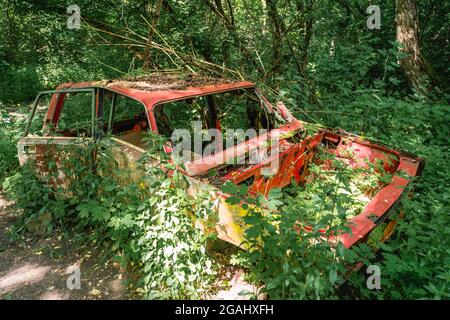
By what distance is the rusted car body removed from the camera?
2.61 meters

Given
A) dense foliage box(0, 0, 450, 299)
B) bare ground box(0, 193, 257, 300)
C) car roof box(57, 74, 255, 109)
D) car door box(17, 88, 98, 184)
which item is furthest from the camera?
car door box(17, 88, 98, 184)

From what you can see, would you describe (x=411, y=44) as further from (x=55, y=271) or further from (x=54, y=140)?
(x=55, y=271)

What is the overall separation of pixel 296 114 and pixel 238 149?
2522 mm

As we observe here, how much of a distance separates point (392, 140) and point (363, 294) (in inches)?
101

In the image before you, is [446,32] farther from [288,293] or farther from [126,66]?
[288,293]

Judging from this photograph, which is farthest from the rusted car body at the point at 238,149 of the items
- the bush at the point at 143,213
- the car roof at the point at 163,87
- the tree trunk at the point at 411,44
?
the tree trunk at the point at 411,44

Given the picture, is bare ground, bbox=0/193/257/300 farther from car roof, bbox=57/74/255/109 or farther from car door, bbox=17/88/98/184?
car roof, bbox=57/74/255/109

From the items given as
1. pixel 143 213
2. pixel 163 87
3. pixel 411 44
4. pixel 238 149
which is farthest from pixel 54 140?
pixel 411 44

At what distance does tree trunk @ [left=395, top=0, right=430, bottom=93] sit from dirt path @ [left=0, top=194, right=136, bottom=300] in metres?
5.92

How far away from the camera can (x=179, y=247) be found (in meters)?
2.71

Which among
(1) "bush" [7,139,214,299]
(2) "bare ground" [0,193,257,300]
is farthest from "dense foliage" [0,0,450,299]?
(2) "bare ground" [0,193,257,300]

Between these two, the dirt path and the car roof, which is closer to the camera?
the dirt path

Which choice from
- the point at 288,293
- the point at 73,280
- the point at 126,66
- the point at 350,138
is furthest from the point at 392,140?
the point at 126,66

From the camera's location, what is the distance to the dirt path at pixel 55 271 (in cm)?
312
